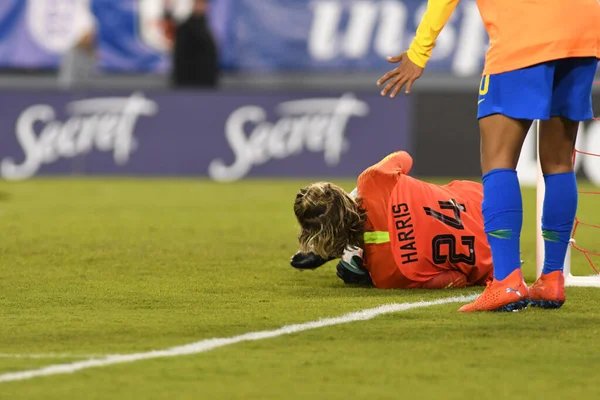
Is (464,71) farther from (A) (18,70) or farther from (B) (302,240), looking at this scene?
(B) (302,240)

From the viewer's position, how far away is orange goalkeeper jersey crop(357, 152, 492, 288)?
4.84 metres

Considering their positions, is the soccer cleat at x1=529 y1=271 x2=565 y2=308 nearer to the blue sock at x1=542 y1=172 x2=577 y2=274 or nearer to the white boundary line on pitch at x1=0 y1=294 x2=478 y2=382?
the blue sock at x1=542 y1=172 x2=577 y2=274

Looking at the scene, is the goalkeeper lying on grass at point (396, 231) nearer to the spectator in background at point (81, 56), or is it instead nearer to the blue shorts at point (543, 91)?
the blue shorts at point (543, 91)

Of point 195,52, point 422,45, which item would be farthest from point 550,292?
point 195,52

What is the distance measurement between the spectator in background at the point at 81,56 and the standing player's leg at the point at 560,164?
1120cm

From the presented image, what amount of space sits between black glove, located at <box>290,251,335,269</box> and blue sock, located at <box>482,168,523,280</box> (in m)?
1.12

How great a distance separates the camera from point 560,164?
4418 mm

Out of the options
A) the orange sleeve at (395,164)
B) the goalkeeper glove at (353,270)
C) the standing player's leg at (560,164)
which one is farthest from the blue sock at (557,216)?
the goalkeeper glove at (353,270)

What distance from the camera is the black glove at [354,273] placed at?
16.7ft

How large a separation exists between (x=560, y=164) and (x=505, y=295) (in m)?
0.56

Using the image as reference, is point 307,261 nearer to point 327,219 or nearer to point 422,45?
point 327,219

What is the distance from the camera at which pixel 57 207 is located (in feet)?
32.0

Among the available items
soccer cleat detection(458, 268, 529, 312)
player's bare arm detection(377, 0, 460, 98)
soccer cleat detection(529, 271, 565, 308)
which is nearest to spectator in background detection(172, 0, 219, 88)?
player's bare arm detection(377, 0, 460, 98)

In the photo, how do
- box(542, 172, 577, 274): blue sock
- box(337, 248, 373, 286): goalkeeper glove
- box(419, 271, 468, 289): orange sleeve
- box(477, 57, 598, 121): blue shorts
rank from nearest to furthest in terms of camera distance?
box(477, 57, 598, 121): blue shorts
box(542, 172, 577, 274): blue sock
box(419, 271, 468, 289): orange sleeve
box(337, 248, 373, 286): goalkeeper glove
